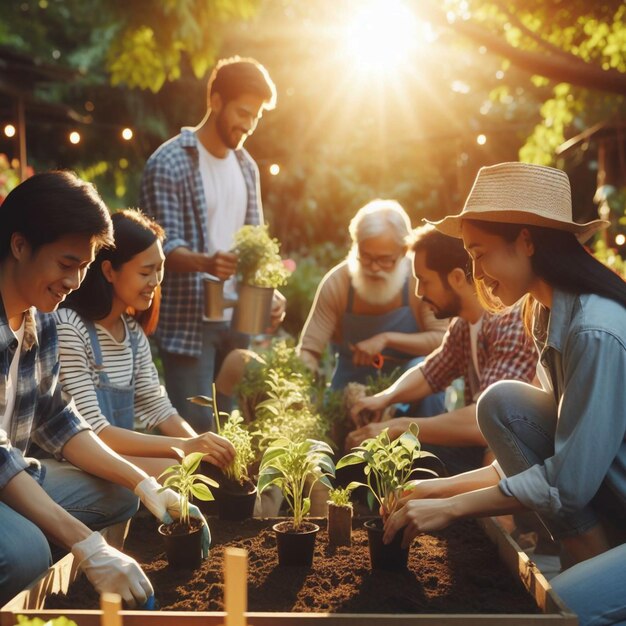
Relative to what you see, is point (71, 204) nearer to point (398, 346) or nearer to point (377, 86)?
point (398, 346)

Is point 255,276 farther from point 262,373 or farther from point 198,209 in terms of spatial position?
point 198,209

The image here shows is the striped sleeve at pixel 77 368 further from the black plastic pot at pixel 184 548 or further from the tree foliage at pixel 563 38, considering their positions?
the tree foliage at pixel 563 38

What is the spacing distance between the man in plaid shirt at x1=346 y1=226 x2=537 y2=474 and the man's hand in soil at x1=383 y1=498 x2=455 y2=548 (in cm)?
108

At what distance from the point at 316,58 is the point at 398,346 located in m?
9.83

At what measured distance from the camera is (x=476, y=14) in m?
5.75

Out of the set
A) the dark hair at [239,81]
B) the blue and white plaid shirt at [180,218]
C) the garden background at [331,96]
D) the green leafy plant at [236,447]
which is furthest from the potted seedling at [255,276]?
the garden background at [331,96]

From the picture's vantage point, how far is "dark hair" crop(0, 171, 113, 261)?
210cm

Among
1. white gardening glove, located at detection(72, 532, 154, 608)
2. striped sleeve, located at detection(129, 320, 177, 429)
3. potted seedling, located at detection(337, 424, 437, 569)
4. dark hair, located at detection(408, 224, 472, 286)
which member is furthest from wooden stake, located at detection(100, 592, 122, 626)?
dark hair, located at detection(408, 224, 472, 286)

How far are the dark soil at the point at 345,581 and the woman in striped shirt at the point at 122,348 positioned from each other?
1.30 feet

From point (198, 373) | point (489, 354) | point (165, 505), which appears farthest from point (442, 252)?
point (165, 505)

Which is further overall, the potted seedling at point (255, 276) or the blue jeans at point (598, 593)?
the potted seedling at point (255, 276)

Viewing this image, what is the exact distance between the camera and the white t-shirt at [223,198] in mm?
4004

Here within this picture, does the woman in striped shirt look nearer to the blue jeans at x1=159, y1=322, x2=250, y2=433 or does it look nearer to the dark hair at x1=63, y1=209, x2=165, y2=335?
the dark hair at x1=63, y1=209, x2=165, y2=335

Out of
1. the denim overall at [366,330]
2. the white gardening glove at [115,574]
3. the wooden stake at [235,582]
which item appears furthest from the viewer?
the denim overall at [366,330]
